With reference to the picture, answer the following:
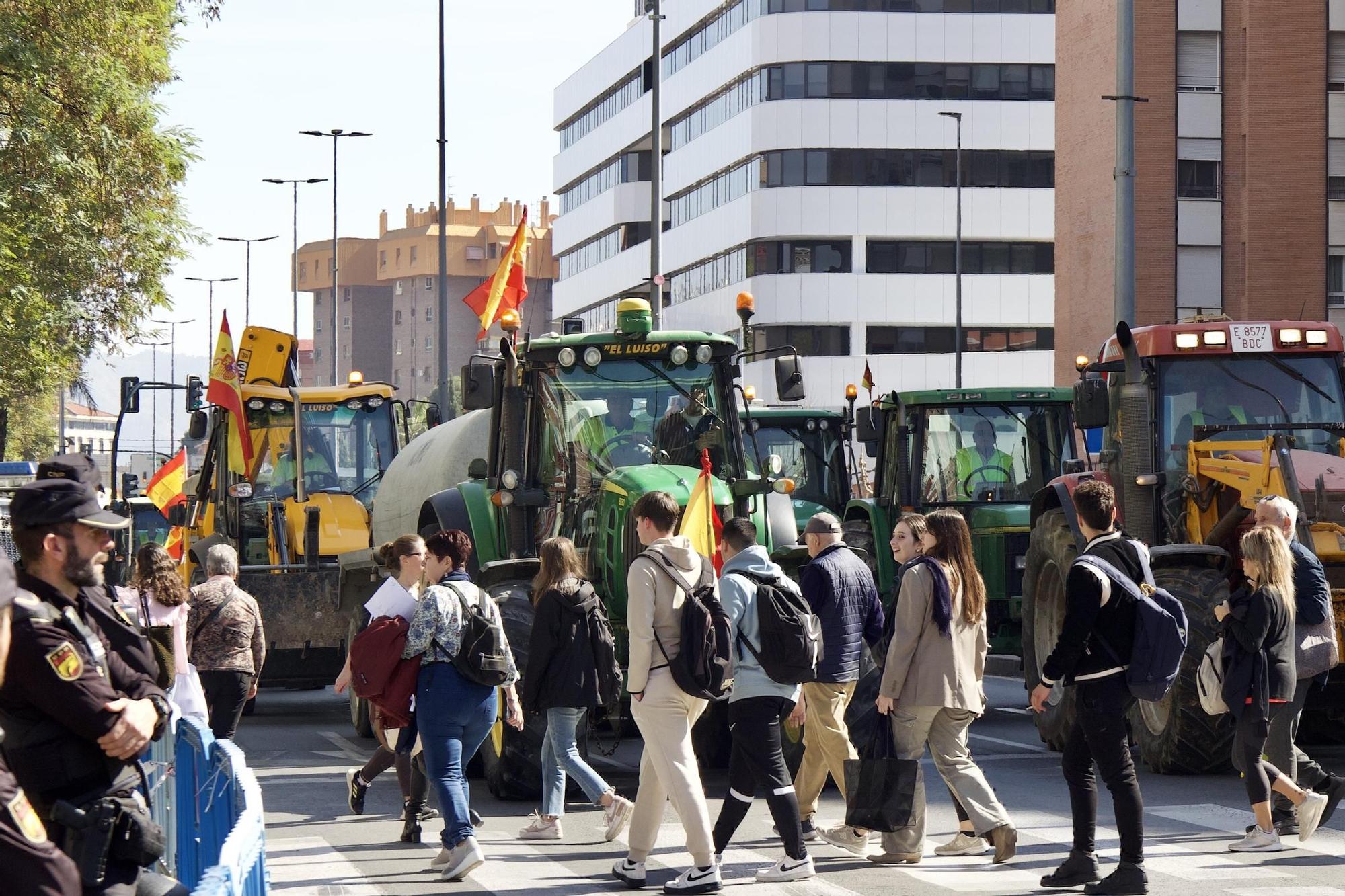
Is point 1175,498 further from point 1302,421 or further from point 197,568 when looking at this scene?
point 197,568

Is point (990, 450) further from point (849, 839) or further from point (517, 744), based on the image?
point (849, 839)

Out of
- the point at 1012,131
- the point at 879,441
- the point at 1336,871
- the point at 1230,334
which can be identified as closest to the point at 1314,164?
the point at 1012,131

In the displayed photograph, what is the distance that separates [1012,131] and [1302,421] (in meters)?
53.4

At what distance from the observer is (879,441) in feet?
66.4

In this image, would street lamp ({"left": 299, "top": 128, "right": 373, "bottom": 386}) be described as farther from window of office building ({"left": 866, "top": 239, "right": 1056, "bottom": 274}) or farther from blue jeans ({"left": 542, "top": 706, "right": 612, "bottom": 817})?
blue jeans ({"left": 542, "top": 706, "right": 612, "bottom": 817})

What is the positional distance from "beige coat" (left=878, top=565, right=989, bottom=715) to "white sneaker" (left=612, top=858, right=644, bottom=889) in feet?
5.01

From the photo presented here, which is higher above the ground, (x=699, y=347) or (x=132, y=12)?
(x=132, y=12)

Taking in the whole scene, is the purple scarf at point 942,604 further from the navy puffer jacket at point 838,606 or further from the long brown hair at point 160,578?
the long brown hair at point 160,578

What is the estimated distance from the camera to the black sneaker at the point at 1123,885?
9.11 meters

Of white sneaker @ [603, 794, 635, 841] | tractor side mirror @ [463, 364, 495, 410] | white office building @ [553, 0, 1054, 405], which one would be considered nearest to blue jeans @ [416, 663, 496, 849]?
white sneaker @ [603, 794, 635, 841]

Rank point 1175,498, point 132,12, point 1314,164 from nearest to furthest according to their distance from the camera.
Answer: point 1175,498 < point 132,12 < point 1314,164

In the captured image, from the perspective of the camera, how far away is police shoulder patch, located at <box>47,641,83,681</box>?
5.19 m

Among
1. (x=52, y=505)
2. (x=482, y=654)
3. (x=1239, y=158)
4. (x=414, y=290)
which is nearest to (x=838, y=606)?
(x=482, y=654)

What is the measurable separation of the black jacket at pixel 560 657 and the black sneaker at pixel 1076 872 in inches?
114
